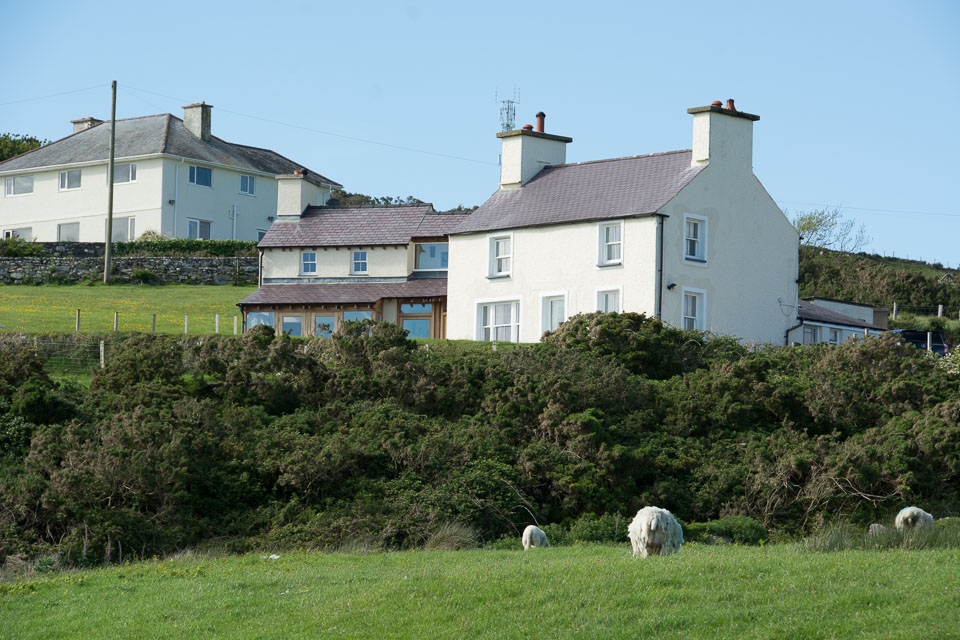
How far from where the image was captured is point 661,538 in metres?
18.9

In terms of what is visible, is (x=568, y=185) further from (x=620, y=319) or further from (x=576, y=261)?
(x=620, y=319)

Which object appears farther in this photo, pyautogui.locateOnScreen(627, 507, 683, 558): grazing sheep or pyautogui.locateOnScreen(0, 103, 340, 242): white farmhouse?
pyautogui.locateOnScreen(0, 103, 340, 242): white farmhouse

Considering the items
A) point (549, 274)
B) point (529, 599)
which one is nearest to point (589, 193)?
point (549, 274)

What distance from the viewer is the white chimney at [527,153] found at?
49.4 metres

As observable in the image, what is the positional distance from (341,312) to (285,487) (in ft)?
80.6

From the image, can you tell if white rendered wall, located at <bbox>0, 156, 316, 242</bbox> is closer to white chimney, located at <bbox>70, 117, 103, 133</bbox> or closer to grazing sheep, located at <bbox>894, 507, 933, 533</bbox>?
white chimney, located at <bbox>70, 117, 103, 133</bbox>

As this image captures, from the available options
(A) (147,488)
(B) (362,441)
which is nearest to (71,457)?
(A) (147,488)

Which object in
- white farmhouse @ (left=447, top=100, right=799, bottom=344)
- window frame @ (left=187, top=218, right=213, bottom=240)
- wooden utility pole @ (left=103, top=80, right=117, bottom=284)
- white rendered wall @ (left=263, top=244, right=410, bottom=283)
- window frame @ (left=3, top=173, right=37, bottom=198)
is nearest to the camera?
white farmhouse @ (left=447, top=100, right=799, bottom=344)

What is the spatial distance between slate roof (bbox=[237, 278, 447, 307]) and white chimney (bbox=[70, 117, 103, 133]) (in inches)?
1366

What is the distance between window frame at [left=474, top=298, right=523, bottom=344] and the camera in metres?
45.7

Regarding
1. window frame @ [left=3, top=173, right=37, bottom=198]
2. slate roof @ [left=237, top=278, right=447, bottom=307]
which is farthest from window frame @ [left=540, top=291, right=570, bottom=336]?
window frame @ [left=3, top=173, right=37, bottom=198]

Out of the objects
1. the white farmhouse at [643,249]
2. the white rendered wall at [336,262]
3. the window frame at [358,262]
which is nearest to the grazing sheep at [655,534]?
the white farmhouse at [643,249]

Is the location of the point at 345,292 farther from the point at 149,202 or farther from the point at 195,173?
the point at 149,202

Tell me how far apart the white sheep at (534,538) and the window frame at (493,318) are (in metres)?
23.3
